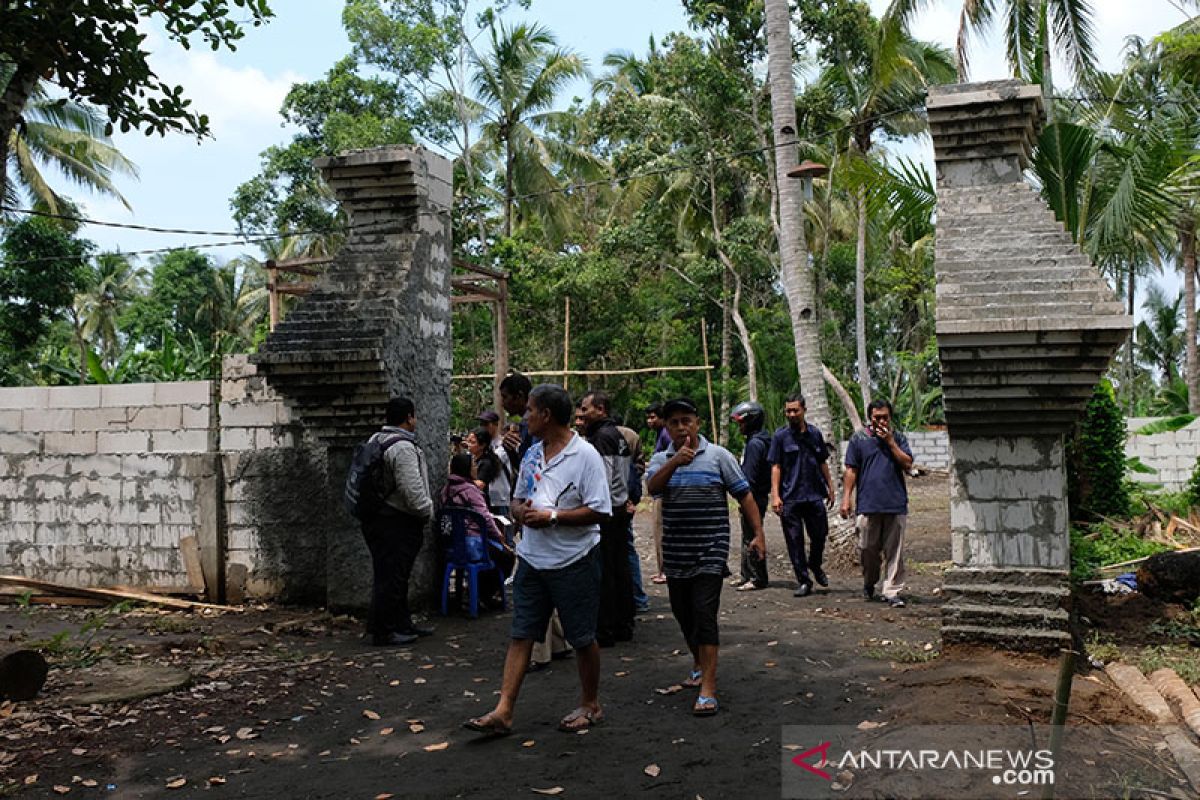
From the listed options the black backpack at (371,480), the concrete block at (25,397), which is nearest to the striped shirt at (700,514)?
the black backpack at (371,480)

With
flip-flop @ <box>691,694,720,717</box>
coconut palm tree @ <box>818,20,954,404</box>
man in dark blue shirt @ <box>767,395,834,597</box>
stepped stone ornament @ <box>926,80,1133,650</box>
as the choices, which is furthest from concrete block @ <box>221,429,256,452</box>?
coconut palm tree @ <box>818,20,954,404</box>

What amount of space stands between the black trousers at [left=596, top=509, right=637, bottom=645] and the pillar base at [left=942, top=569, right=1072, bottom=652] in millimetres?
2224

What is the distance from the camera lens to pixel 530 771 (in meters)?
4.47

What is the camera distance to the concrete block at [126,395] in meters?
9.04

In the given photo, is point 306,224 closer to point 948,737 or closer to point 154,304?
point 154,304

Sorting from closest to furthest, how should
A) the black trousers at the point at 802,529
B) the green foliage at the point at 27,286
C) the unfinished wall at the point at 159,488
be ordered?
the unfinished wall at the point at 159,488, the black trousers at the point at 802,529, the green foliage at the point at 27,286

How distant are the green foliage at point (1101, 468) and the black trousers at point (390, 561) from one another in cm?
682

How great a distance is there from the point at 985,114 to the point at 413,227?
4460 mm

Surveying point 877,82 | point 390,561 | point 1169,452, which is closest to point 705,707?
point 390,561

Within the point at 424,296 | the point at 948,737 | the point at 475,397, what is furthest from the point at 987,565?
the point at 475,397

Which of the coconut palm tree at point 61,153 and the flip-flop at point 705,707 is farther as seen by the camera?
the coconut palm tree at point 61,153

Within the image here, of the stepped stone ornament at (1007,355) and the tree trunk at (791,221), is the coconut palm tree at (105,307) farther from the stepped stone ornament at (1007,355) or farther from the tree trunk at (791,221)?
the stepped stone ornament at (1007,355)

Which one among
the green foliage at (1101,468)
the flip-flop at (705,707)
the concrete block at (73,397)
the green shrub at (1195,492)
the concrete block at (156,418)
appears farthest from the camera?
the green shrub at (1195,492)

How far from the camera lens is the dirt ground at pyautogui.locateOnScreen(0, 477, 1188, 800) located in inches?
176
